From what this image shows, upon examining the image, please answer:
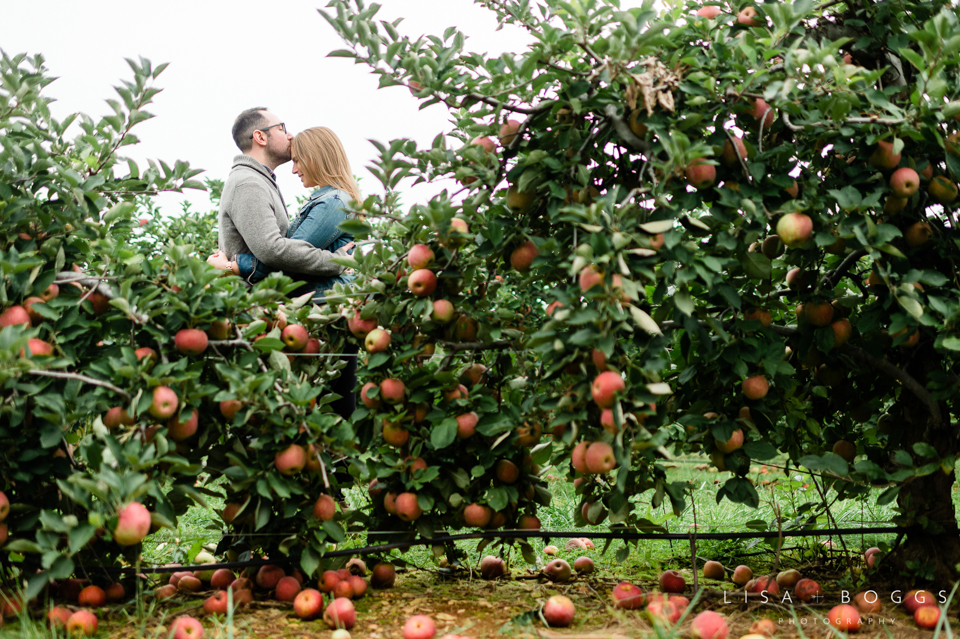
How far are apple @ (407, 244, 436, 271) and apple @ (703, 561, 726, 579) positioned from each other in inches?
58.3

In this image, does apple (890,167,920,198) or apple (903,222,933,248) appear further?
apple (903,222,933,248)

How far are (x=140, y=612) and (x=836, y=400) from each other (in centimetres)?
227

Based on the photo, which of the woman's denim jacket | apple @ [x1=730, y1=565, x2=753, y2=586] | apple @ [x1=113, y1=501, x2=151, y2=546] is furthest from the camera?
the woman's denim jacket

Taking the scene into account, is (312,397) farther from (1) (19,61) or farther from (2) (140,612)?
(1) (19,61)

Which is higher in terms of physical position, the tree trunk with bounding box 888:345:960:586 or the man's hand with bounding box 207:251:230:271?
the man's hand with bounding box 207:251:230:271

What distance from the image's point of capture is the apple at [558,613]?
1991 millimetres

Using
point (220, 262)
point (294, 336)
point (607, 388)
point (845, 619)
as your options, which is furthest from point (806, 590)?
point (220, 262)

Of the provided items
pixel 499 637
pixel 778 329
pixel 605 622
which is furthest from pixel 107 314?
pixel 778 329

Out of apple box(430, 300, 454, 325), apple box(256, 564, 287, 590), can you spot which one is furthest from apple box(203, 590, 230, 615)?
apple box(430, 300, 454, 325)

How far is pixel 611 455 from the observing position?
1.83 metres

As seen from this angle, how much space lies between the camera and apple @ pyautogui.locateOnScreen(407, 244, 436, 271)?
7.07 feet

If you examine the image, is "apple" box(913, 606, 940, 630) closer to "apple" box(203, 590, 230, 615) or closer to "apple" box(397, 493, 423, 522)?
"apple" box(397, 493, 423, 522)

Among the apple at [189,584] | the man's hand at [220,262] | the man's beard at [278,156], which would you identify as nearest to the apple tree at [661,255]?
the apple at [189,584]

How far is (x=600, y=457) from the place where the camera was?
1819mm
